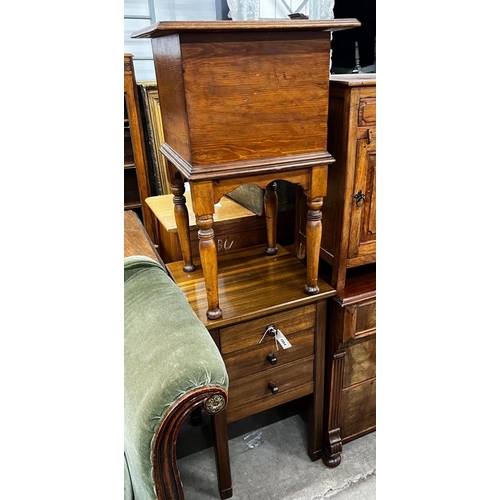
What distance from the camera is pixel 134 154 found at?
2107 mm

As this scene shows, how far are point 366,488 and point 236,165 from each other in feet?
3.68

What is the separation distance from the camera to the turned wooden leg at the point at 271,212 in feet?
4.17

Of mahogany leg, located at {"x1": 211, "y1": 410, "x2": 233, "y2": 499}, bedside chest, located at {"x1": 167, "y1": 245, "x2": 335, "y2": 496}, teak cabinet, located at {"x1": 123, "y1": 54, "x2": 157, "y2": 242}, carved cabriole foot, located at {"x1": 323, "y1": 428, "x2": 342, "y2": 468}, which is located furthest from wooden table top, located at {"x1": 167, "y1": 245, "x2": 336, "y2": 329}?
teak cabinet, located at {"x1": 123, "y1": 54, "x2": 157, "y2": 242}

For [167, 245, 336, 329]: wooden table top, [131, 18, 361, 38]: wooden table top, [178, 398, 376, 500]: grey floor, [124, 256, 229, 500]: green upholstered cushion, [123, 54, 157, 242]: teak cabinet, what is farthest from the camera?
[123, 54, 157, 242]: teak cabinet

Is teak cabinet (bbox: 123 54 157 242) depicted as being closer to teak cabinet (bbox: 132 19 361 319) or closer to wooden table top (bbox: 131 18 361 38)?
Answer: teak cabinet (bbox: 132 19 361 319)

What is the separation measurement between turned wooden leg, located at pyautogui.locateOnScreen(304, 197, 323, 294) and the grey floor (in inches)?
26.6

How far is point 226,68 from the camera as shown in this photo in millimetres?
832

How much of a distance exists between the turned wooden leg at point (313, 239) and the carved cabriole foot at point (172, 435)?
20.6 inches

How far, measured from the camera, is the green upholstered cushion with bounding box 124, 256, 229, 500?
66 cm

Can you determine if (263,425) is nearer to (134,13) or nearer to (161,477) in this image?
(161,477)

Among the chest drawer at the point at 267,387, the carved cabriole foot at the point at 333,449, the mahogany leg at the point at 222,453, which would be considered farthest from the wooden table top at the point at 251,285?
the carved cabriole foot at the point at 333,449

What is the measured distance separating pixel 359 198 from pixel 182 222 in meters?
0.54

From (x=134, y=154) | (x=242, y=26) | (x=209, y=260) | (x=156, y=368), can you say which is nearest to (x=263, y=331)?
(x=209, y=260)

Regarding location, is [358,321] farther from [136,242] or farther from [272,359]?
[136,242]
